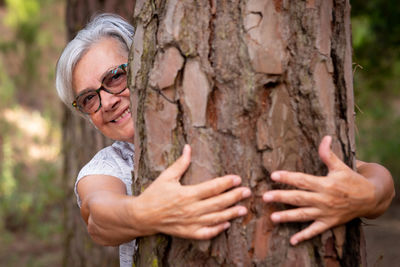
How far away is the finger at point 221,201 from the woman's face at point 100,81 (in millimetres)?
771

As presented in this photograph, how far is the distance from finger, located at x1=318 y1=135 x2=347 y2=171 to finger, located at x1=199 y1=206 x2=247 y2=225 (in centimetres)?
28

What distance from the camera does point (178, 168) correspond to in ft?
4.30

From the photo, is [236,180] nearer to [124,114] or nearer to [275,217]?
[275,217]

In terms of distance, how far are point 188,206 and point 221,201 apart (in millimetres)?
96

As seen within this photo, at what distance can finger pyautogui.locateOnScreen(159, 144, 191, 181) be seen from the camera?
4.29 feet

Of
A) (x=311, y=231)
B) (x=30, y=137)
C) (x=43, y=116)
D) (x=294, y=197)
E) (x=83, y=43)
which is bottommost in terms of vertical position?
(x=311, y=231)

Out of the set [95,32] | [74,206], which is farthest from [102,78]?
[74,206]

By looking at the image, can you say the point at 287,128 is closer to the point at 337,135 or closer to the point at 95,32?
the point at 337,135

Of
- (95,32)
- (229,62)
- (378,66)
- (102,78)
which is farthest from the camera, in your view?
(378,66)

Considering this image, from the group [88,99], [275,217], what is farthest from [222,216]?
[88,99]

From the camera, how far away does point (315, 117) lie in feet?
4.41

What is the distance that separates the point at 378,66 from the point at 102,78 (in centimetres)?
366

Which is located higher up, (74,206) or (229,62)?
(229,62)

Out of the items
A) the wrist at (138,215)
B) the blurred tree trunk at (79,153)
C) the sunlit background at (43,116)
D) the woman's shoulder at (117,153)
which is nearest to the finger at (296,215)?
the wrist at (138,215)
